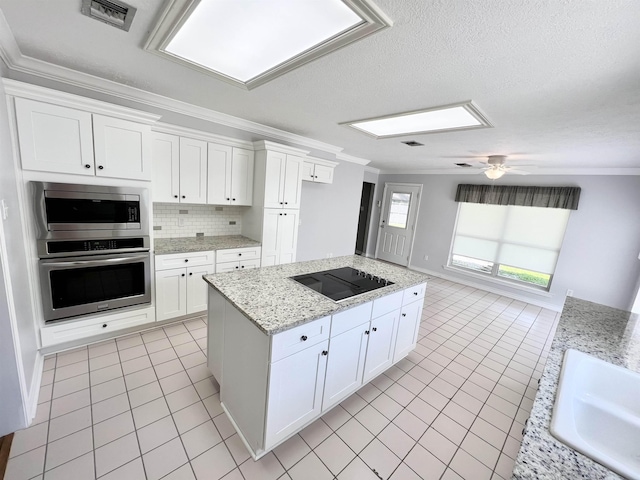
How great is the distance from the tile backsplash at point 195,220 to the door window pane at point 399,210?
4125 millimetres

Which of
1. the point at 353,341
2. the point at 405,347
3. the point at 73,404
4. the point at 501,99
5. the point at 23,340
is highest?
the point at 501,99

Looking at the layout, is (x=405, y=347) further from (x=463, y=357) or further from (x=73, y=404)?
(x=73, y=404)

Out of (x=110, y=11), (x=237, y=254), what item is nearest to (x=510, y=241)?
(x=237, y=254)

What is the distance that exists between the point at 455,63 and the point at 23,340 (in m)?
3.23

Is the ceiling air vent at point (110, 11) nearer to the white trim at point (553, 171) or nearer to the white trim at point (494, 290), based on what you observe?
the white trim at point (553, 171)

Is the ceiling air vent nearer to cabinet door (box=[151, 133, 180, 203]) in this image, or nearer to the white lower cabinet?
cabinet door (box=[151, 133, 180, 203])

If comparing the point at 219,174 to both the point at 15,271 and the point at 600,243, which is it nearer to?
the point at 15,271

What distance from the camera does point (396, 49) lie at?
1.41 meters

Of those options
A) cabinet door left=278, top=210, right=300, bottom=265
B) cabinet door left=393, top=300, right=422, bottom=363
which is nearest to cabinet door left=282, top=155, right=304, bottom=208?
cabinet door left=278, top=210, right=300, bottom=265

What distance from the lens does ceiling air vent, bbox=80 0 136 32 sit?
1270 millimetres

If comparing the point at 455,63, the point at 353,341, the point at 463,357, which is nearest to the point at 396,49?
the point at 455,63

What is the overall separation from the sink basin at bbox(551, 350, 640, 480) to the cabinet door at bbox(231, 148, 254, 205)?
3.24m

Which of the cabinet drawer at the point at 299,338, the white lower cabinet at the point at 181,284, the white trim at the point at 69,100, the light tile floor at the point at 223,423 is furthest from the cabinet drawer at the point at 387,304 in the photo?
the white trim at the point at 69,100

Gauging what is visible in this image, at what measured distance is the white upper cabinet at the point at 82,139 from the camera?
1873 mm
